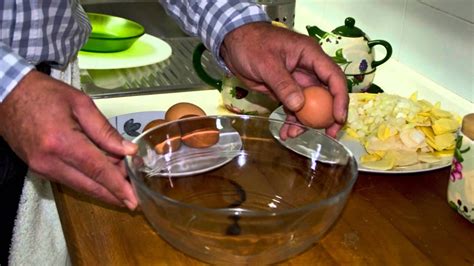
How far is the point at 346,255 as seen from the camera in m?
0.82

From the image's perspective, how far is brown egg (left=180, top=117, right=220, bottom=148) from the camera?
93 cm

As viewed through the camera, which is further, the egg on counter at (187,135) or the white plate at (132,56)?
the white plate at (132,56)

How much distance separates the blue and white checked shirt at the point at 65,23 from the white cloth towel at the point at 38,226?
0.20 feet

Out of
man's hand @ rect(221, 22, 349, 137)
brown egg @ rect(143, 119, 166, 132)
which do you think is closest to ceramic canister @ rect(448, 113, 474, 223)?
man's hand @ rect(221, 22, 349, 137)

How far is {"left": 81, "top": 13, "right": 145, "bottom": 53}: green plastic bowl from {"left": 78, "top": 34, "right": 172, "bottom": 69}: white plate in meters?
0.01

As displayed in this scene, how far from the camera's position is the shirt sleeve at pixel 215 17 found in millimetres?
976

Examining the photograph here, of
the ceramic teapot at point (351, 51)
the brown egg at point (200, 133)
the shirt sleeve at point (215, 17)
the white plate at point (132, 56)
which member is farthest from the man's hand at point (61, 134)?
the white plate at point (132, 56)

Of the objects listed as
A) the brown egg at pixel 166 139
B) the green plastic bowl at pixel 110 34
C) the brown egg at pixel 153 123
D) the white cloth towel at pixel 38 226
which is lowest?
the white cloth towel at pixel 38 226

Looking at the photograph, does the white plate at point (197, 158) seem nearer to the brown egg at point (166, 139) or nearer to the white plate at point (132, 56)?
the brown egg at point (166, 139)

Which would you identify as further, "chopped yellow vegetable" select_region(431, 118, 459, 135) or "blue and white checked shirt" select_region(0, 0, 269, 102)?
"chopped yellow vegetable" select_region(431, 118, 459, 135)

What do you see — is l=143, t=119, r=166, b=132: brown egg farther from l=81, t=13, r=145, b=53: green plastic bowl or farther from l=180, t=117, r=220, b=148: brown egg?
l=81, t=13, r=145, b=53: green plastic bowl

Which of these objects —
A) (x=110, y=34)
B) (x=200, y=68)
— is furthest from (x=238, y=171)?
(x=110, y=34)

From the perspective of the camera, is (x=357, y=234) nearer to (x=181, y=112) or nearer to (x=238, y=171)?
(x=238, y=171)

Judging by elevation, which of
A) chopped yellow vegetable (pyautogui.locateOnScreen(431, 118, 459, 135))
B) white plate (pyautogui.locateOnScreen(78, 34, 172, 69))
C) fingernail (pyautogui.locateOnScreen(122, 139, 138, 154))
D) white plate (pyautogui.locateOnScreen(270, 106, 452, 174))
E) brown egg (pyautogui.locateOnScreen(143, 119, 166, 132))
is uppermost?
fingernail (pyautogui.locateOnScreen(122, 139, 138, 154))
